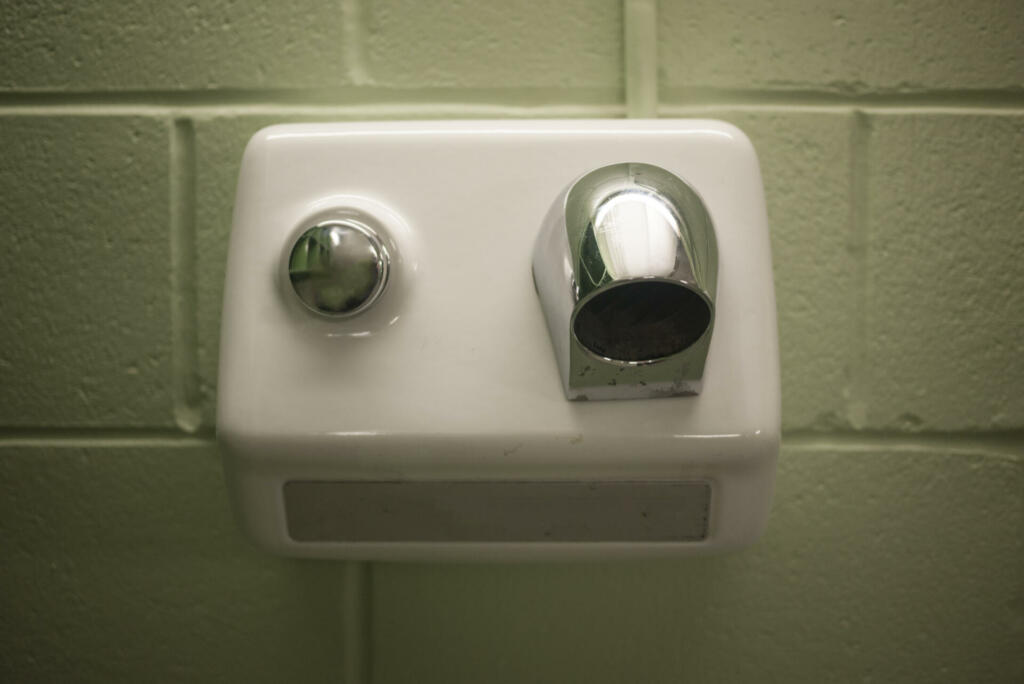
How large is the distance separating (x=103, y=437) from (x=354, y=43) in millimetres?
275

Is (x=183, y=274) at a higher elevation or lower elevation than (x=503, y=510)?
higher

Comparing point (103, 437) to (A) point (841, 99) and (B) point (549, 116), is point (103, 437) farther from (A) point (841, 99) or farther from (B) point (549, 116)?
(A) point (841, 99)

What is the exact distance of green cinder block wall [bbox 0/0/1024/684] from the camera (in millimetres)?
360

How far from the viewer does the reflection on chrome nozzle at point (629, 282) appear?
0.23 metres

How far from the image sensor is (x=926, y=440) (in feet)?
1.19

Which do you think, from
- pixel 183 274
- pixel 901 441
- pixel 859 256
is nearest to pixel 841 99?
pixel 859 256

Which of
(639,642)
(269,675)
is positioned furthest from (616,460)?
(269,675)

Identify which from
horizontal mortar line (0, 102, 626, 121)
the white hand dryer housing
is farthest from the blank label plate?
horizontal mortar line (0, 102, 626, 121)

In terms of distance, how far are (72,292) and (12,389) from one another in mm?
68

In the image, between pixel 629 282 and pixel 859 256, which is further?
pixel 859 256

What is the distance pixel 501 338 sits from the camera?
29cm

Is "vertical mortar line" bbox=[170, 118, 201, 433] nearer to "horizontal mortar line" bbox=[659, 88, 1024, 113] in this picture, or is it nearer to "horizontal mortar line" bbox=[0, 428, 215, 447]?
"horizontal mortar line" bbox=[0, 428, 215, 447]

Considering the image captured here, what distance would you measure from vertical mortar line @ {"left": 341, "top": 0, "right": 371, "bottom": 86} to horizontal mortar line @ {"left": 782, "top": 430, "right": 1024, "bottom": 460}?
1.05 feet

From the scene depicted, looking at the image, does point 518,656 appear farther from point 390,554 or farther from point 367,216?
point 367,216
